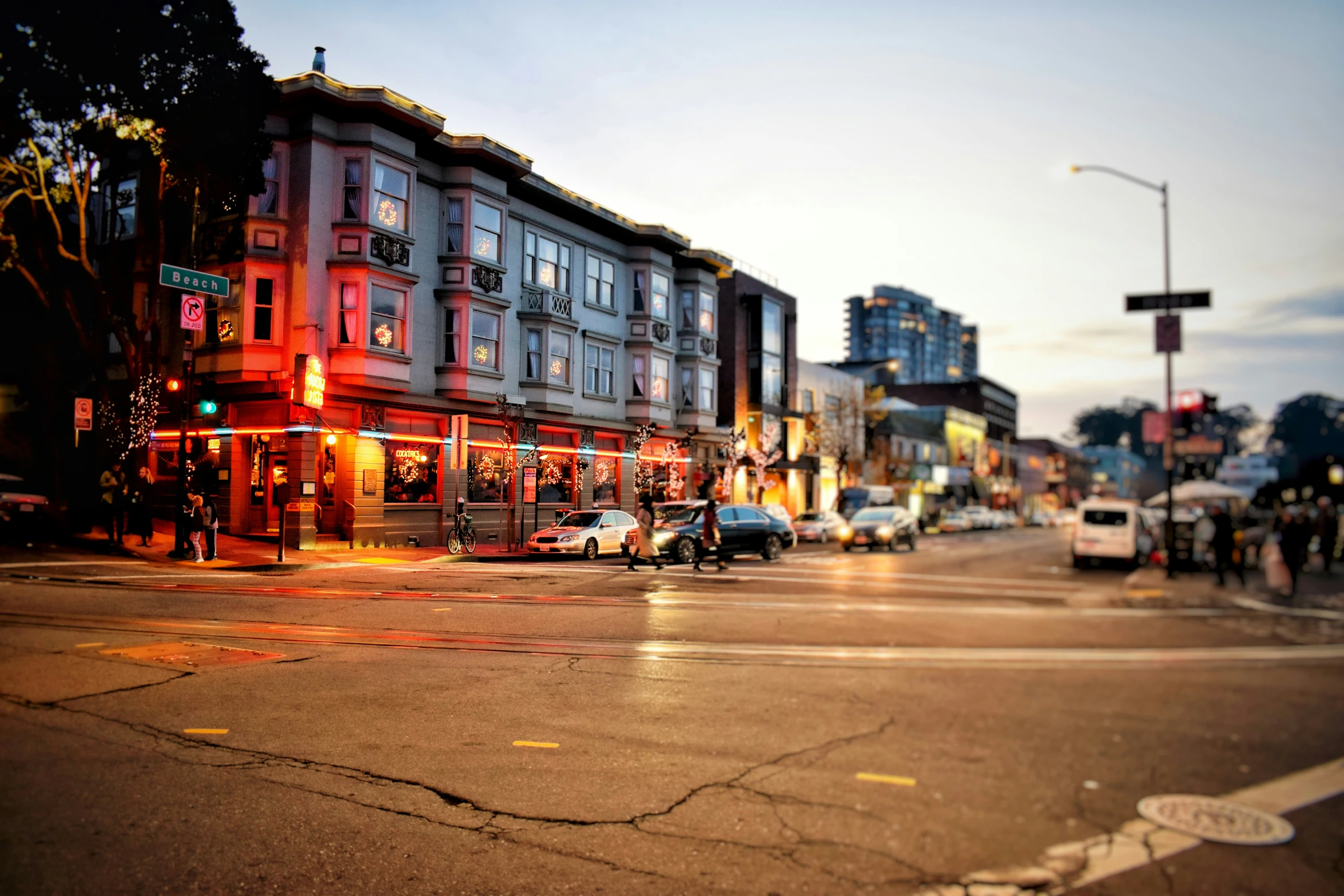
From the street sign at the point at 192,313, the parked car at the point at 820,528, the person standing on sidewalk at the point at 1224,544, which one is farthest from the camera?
the parked car at the point at 820,528

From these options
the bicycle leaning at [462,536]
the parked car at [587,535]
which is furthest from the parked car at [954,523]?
the bicycle leaning at [462,536]

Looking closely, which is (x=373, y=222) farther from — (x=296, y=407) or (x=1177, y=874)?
(x=1177, y=874)

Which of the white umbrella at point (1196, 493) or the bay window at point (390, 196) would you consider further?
the bay window at point (390, 196)

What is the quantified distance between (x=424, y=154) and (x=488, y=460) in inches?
442

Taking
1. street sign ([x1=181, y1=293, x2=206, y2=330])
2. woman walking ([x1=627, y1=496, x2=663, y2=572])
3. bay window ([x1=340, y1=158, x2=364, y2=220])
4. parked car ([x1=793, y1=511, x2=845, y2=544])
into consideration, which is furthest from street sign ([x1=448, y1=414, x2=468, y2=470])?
parked car ([x1=793, y1=511, x2=845, y2=544])

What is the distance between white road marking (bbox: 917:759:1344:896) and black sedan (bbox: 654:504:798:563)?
1702 centimetres

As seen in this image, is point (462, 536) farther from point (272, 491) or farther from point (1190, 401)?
point (1190, 401)

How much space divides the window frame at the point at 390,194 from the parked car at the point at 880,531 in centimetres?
1884

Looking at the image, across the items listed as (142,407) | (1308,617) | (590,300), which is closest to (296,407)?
(142,407)

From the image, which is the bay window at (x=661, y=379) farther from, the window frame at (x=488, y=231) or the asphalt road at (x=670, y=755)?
the asphalt road at (x=670, y=755)

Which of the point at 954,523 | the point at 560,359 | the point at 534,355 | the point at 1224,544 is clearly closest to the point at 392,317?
the point at 534,355

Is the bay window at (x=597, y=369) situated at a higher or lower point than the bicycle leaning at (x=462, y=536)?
higher

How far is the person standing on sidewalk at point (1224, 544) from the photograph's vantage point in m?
10.8

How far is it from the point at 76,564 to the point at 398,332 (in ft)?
37.9
